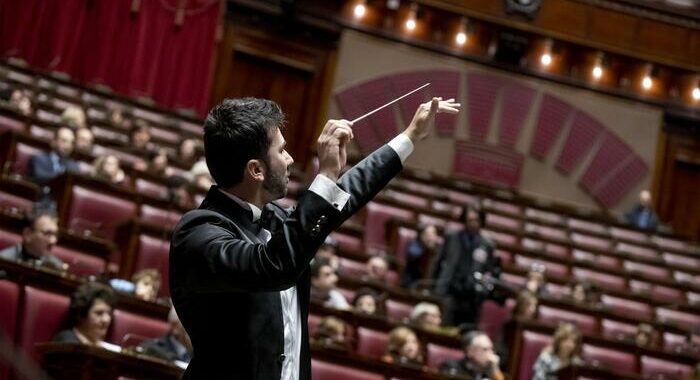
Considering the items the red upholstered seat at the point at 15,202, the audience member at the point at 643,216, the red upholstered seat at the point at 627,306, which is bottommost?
the red upholstered seat at the point at 15,202

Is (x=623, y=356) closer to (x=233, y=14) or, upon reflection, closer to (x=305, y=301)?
(x=305, y=301)

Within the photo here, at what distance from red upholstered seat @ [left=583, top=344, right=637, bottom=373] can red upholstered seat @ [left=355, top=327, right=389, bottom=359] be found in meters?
0.82

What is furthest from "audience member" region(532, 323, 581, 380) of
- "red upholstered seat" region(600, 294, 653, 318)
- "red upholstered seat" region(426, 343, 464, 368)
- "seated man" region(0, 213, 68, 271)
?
"seated man" region(0, 213, 68, 271)

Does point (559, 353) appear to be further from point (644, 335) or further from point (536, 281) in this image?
point (536, 281)

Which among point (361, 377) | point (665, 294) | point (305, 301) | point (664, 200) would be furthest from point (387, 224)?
point (305, 301)

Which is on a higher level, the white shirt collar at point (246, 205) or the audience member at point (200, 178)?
the audience member at point (200, 178)

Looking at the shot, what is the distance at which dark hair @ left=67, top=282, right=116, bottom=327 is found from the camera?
245 centimetres

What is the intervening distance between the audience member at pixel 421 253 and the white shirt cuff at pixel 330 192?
3.57m

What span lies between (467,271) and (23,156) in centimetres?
178

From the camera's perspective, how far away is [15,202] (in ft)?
11.5

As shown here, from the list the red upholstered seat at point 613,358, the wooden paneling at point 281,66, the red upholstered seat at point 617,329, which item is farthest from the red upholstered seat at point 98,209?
the wooden paneling at point 281,66

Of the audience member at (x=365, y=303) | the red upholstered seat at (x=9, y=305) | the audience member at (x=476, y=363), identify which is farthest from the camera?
the audience member at (x=365, y=303)

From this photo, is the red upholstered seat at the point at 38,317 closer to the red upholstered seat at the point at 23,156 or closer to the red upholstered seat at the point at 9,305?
the red upholstered seat at the point at 9,305

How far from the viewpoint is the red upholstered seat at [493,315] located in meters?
4.34
